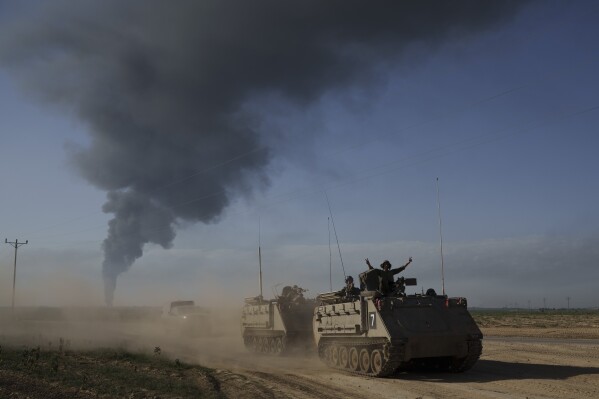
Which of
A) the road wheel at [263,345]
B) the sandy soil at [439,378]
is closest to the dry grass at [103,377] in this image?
the sandy soil at [439,378]

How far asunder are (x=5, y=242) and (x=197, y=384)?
6252 centimetres

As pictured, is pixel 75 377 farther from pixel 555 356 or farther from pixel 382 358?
pixel 555 356

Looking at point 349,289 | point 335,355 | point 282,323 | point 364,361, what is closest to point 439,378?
point 364,361

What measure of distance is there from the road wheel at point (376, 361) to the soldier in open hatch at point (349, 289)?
3.36 meters

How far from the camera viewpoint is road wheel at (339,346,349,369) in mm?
17891

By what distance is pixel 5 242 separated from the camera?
67938 millimetres

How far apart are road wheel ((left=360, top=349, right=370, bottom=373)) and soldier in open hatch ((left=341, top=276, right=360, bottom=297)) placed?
2.87 m

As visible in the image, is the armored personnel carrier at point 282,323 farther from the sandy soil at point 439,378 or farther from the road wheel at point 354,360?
the road wheel at point 354,360

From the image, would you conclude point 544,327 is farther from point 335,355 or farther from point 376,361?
point 376,361

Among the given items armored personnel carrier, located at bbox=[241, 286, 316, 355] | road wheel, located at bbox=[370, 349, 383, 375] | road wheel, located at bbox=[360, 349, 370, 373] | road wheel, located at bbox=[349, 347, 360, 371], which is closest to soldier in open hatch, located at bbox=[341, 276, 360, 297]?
road wheel, located at bbox=[349, 347, 360, 371]

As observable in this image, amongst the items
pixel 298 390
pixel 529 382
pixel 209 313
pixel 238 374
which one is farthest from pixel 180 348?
pixel 529 382

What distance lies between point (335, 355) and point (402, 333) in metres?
3.70

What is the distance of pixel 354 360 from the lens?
1736 cm

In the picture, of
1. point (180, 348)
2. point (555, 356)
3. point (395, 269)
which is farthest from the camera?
point (180, 348)
